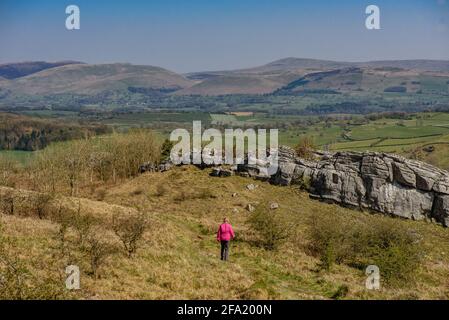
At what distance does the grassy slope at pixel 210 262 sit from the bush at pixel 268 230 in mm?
943

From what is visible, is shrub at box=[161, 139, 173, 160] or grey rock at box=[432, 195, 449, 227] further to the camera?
shrub at box=[161, 139, 173, 160]

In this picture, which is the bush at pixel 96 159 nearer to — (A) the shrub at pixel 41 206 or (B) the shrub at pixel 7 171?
(B) the shrub at pixel 7 171

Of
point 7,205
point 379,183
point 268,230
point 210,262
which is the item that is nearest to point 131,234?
point 210,262

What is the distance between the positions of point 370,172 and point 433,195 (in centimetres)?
721

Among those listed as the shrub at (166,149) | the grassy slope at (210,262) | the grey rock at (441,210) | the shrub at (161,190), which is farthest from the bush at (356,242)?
the shrub at (166,149)

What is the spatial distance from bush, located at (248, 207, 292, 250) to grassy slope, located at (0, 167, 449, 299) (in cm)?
A: 94

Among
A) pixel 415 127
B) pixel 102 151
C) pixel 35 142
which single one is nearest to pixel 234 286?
pixel 102 151

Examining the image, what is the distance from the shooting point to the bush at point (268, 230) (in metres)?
34.0

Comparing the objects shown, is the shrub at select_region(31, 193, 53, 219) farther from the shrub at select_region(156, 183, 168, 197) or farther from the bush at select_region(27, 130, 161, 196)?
the bush at select_region(27, 130, 161, 196)

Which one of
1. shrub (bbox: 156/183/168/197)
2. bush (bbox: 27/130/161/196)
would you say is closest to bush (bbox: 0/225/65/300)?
shrub (bbox: 156/183/168/197)

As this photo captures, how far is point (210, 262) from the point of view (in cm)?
2655

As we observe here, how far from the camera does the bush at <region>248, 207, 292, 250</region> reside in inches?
1339

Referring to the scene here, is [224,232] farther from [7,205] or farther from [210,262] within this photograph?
[7,205]
